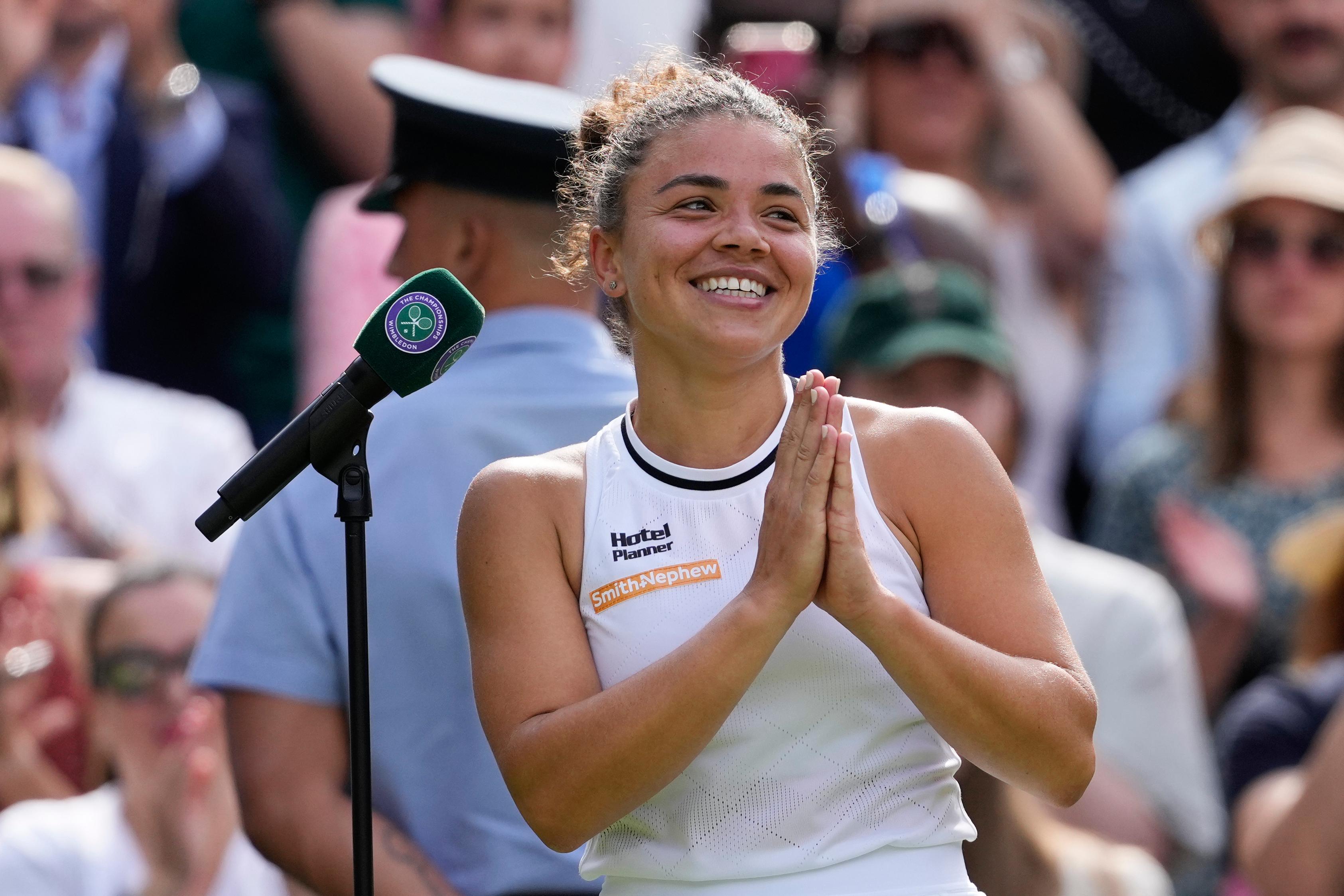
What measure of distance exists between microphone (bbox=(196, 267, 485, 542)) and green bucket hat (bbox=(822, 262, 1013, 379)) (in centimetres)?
257

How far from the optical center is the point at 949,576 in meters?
2.21

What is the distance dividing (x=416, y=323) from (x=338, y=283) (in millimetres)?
2589

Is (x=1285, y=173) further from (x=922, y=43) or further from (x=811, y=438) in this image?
(x=811, y=438)

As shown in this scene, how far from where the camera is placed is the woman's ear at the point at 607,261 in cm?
244

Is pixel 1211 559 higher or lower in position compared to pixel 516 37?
lower

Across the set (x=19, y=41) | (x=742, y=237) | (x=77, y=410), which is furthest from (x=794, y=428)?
(x=19, y=41)

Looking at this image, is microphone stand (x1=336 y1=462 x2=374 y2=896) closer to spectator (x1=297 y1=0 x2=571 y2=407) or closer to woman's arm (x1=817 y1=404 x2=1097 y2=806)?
woman's arm (x1=817 y1=404 x2=1097 y2=806)

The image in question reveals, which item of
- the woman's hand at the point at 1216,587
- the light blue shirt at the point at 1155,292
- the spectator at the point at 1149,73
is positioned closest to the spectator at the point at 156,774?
the woman's hand at the point at 1216,587

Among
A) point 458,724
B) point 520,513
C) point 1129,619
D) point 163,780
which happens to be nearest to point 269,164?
point 163,780

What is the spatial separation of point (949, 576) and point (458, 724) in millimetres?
968

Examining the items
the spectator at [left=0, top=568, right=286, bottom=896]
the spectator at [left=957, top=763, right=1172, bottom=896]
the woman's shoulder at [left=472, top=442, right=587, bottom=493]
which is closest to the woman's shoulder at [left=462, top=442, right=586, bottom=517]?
the woman's shoulder at [left=472, top=442, right=587, bottom=493]

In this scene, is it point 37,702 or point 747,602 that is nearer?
point 747,602

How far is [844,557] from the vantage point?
2072mm

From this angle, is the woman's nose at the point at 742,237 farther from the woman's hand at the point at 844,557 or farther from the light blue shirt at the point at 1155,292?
the light blue shirt at the point at 1155,292
